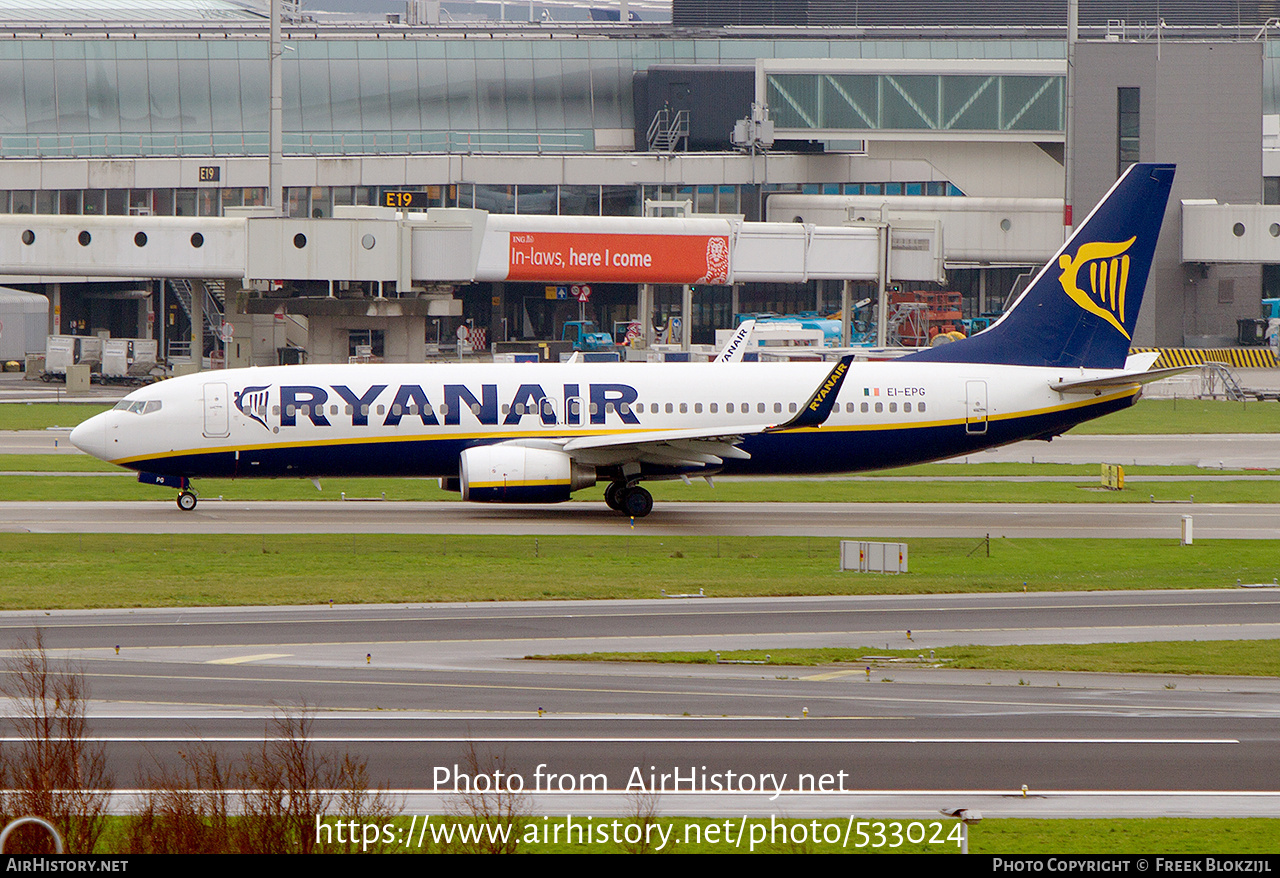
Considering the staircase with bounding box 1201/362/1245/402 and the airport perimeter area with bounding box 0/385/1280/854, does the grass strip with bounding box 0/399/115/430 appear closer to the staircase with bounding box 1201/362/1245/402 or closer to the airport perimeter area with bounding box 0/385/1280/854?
the airport perimeter area with bounding box 0/385/1280/854

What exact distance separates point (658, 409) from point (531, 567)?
993 centimetres

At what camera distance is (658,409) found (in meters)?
45.2

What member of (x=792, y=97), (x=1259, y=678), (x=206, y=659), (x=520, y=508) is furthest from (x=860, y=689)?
(x=792, y=97)

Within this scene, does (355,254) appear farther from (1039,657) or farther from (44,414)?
(1039,657)

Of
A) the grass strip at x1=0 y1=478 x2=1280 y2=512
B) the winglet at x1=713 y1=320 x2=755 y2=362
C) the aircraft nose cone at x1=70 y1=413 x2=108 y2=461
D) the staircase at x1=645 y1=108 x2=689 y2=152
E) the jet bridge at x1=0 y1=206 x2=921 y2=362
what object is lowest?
the grass strip at x1=0 y1=478 x2=1280 y2=512

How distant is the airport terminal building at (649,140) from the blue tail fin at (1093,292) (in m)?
41.3

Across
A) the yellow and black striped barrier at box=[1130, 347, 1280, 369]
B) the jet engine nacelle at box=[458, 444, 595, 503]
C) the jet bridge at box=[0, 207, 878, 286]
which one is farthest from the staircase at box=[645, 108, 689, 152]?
the jet engine nacelle at box=[458, 444, 595, 503]

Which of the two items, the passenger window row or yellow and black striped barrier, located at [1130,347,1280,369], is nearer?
the passenger window row

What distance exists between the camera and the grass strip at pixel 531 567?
33.4 m

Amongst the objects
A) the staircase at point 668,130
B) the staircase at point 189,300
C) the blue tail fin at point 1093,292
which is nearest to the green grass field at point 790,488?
the blue tail fin at point 1093,292

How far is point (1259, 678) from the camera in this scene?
2627cm

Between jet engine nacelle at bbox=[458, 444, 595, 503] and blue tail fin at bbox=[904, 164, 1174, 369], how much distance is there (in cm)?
1325

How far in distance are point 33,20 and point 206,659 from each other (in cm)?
11102

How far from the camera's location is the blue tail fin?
155ft
